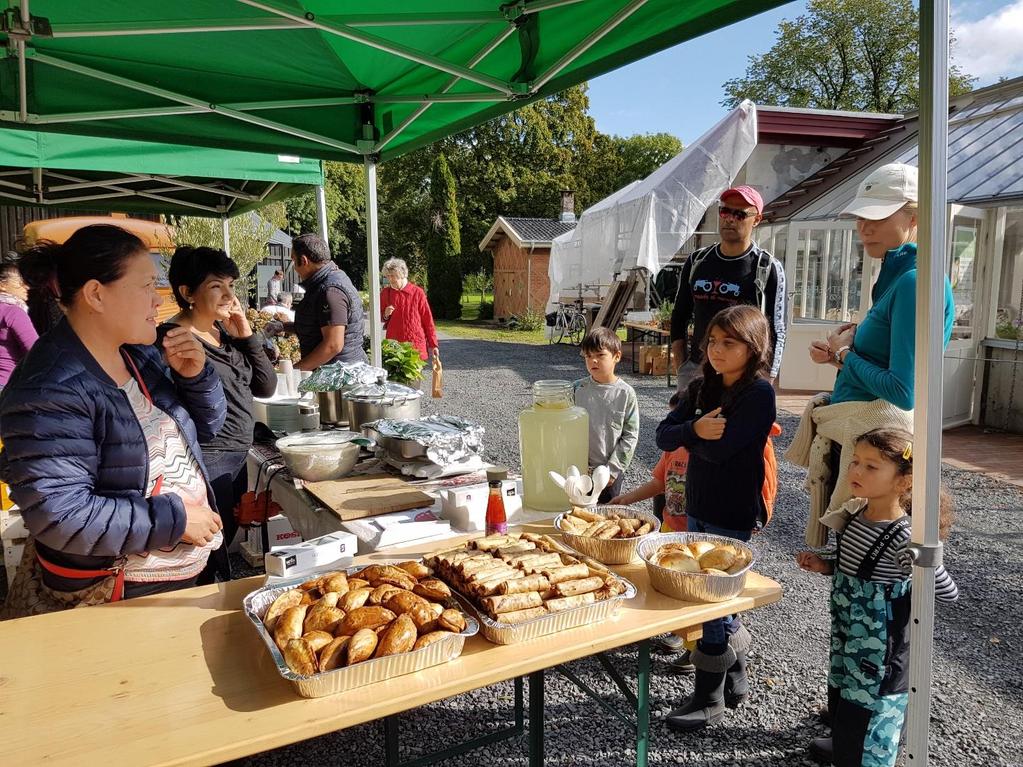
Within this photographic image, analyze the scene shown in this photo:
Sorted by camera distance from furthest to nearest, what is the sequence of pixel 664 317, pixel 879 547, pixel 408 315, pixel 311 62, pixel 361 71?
1. pixel 664 317
2. pixel 408 315
3. pixel 361 71
4. pixel 311 62
5. pixel 879 547

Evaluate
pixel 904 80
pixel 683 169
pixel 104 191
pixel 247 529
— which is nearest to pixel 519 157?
pixel 904 80

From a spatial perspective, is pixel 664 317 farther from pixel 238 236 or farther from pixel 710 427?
pixel 710 427

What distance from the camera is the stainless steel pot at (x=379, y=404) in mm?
3195

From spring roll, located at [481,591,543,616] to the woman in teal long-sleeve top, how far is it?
1520mm

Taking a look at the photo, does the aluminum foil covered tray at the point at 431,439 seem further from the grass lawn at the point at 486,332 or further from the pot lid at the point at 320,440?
the grass lawn at the point at 486,332

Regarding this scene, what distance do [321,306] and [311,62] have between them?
132cm

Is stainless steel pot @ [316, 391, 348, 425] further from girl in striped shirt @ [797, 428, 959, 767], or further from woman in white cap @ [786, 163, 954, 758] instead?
girl in striped shirt @ [797, 428, 959, 767]

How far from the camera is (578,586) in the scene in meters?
1.65

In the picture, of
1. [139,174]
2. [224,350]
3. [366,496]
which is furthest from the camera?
[139,174]

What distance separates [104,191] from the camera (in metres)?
7.01

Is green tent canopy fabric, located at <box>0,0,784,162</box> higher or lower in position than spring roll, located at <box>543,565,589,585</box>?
higher

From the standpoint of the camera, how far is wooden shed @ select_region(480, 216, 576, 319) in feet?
81.8

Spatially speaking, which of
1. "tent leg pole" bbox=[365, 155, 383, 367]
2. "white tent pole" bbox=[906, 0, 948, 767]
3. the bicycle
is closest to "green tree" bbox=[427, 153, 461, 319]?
the bicycle

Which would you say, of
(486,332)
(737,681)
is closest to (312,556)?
(737,681)
